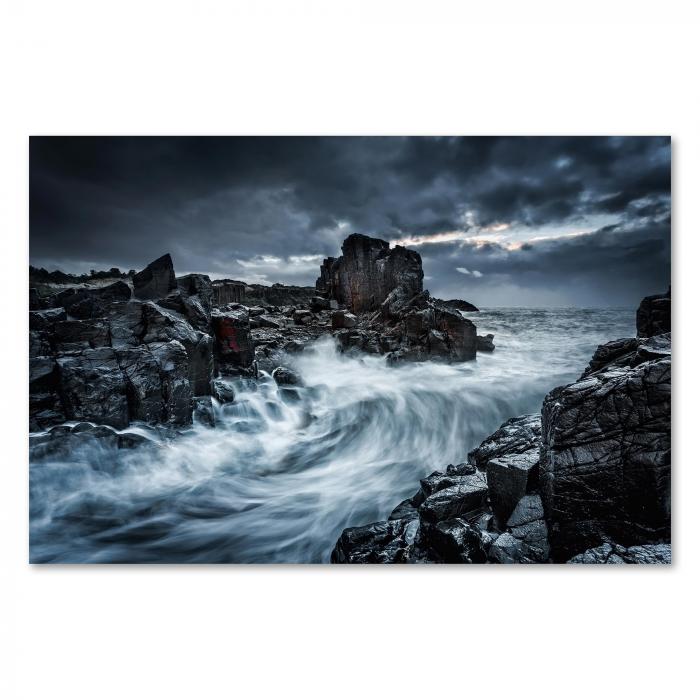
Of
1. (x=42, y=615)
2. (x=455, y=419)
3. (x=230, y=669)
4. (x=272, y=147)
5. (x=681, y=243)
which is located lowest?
(x=230, y=669)

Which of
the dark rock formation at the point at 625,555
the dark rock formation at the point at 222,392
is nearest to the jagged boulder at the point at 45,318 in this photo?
the dark rock formation at the point at 222,392

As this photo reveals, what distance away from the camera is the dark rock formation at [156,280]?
312 centimetres

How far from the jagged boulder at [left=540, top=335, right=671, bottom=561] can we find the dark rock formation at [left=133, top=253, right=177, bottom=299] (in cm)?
343

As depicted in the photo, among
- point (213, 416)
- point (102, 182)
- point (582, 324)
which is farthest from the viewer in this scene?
point (213, 416)

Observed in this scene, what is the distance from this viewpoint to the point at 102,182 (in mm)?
2807

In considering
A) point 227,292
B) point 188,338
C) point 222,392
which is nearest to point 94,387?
point 188,338

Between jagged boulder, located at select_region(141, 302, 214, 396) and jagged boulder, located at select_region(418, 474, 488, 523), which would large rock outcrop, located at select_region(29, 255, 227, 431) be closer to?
jagged boulder, located at select_region(141, 302, 214, 396)

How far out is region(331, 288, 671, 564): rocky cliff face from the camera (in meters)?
2.14

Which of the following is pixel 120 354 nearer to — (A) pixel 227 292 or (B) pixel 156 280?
(B) pixel 156 280

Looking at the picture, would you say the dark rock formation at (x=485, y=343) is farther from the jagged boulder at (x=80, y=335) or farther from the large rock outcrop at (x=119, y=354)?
the jagged boulder at (x=80, y=335)

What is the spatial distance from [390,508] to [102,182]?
12.1ft
